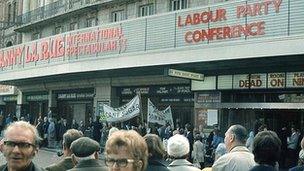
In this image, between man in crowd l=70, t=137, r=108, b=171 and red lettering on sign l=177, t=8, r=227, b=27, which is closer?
man in crowd l=70, t=137, r=108, b=171

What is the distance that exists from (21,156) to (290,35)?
14.1 m

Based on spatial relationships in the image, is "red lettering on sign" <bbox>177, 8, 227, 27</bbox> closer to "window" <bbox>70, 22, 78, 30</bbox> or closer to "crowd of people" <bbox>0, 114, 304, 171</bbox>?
"crowd of people" <bbox>0, 114, 304, 171</bbox>

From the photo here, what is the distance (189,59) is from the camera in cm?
2003

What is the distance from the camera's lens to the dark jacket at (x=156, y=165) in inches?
201

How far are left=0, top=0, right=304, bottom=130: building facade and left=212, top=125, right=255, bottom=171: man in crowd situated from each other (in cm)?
1094

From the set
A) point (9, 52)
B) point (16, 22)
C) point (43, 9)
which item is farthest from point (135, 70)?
point (16, 22)

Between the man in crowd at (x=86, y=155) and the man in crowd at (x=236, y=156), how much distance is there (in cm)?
152

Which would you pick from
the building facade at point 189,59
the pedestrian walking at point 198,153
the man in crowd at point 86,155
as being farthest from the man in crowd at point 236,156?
the pedestrian walking at point 198,153

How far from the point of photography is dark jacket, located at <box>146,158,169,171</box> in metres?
5.10

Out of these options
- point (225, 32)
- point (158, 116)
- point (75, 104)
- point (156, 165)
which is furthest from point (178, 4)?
point (156, 165)

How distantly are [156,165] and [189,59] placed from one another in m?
15.0

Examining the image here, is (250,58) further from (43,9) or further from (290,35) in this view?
(43,9)

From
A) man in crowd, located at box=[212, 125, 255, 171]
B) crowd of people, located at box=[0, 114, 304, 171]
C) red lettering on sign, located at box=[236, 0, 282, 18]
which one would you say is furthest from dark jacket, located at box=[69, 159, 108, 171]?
red lettering on sign, located at box=[236, 0, 282, 18]

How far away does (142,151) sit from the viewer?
3.87 metres
